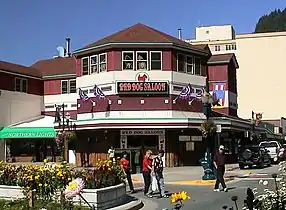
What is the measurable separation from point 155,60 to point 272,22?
452 feet

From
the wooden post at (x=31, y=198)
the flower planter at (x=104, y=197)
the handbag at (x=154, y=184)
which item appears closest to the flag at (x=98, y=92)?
the handbag at (x=154, y=184)

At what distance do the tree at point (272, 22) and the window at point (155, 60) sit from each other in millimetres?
130612

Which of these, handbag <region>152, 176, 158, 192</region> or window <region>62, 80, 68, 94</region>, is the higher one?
window <region>62, 80, 68, 94</region>

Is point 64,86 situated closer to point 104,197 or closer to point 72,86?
point 72,86

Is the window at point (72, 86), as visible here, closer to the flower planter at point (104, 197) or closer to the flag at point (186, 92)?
the flag at point (186, 92)

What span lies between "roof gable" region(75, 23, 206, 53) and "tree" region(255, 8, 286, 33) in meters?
128

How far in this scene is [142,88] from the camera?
38.8m

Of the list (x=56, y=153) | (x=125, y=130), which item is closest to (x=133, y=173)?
(x=125, y=130)

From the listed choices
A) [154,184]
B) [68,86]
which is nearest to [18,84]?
[68,86]

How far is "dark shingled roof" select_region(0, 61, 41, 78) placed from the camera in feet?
152

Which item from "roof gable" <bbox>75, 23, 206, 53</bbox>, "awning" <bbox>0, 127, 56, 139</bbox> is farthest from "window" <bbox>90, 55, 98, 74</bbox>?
"awning" <bbox>0, 127, 56, 139</bbox>

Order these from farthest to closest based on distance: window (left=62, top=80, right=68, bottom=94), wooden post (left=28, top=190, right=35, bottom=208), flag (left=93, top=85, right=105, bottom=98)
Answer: window (left=62, top=80, right=68, bottom=94)
flag (left=93, top=85, right=105, bottom=98)
wooden post (left=28, top=190, right=35, bottom=208)

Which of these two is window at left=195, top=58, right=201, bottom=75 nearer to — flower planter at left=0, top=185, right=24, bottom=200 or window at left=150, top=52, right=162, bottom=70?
window at left=150, top=52, right=162, bottom=70

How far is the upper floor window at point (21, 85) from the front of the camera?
47.2 m
